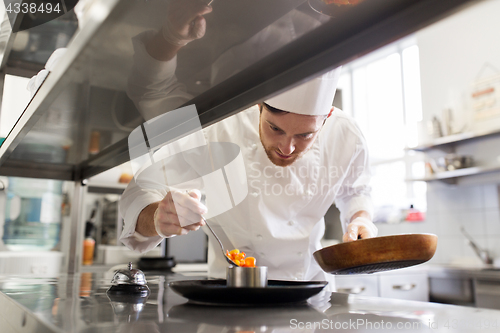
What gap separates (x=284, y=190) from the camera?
4.46 feet

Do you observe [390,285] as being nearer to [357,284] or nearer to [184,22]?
[357,284]

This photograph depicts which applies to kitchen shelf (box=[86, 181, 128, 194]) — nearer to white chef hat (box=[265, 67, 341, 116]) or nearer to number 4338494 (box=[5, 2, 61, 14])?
number 4338494 (box=[5, 2, 61, 14])

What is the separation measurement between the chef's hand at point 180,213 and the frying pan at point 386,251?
1.03ft

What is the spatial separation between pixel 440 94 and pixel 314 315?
11.5 ft

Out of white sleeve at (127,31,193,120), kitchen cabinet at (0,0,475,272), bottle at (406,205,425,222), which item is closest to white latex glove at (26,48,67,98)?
kitchen cabinet at (0,0,475,272)

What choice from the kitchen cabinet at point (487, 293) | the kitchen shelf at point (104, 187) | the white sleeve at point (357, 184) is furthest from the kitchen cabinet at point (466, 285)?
the kitchen shelf at point (104, 187)

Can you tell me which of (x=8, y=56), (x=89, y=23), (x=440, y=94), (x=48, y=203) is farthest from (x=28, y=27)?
(x=440, y=94)

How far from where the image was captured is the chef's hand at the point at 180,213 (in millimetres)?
890

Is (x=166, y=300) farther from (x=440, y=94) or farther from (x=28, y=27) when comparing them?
(x=440, y=94)

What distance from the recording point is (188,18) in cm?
56

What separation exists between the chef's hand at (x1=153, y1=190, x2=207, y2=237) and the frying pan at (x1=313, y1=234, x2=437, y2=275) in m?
0.31

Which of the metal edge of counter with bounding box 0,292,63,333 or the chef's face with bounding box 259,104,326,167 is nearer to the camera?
the metal edge of counter with bounding box 0,292,63,333

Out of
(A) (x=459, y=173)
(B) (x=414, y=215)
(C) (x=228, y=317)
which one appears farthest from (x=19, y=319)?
(B) (x=414, y=215)

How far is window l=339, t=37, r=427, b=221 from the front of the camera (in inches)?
157
